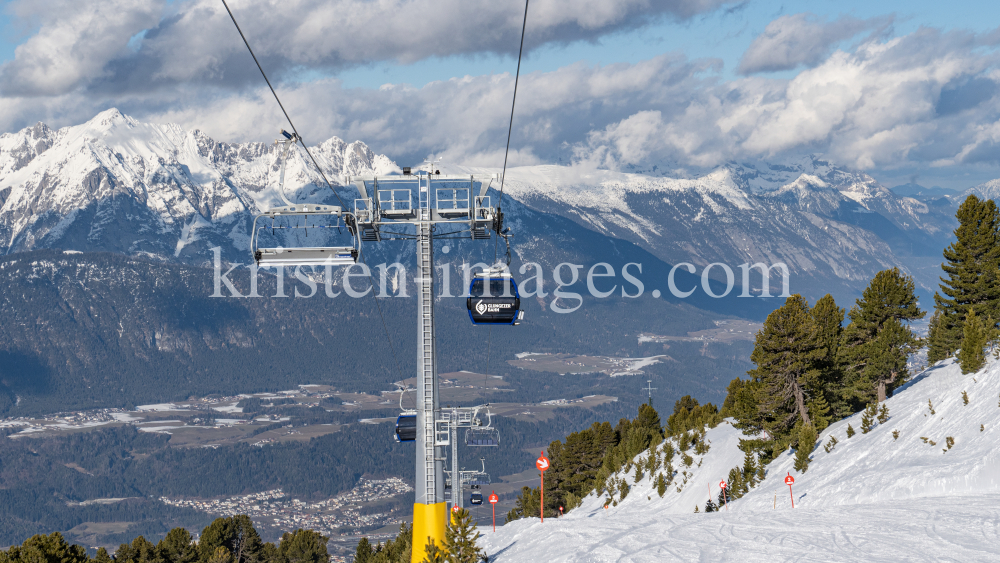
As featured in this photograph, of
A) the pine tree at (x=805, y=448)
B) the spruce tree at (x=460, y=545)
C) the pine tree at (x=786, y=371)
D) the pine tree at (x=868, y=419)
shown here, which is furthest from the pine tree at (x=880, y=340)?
the spruce tree at (x=460, y=545)

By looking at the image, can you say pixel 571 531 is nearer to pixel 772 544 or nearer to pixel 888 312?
pixel 772 544

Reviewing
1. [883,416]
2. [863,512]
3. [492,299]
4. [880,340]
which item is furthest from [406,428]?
[880,340]

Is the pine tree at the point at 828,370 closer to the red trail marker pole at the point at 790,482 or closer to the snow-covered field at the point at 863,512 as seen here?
the snow-covered field at the point at 863,512

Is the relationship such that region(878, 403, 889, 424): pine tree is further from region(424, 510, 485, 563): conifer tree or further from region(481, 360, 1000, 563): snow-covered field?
region(424, 510, 485, 563): conifer tree

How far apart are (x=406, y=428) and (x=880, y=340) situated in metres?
41.7

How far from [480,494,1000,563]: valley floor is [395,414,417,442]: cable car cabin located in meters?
9.09

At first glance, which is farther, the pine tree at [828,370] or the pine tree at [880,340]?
the pine tree at [880,340]

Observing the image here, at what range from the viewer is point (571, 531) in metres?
42.2

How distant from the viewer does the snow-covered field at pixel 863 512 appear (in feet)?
108

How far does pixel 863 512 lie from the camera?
1596 inches

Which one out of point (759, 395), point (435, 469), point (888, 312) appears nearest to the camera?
point (435, 469)

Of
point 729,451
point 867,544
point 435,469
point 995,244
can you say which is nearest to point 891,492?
point 867,544

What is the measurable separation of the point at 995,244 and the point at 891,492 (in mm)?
42399

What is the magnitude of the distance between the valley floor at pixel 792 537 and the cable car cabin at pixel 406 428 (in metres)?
9.09
